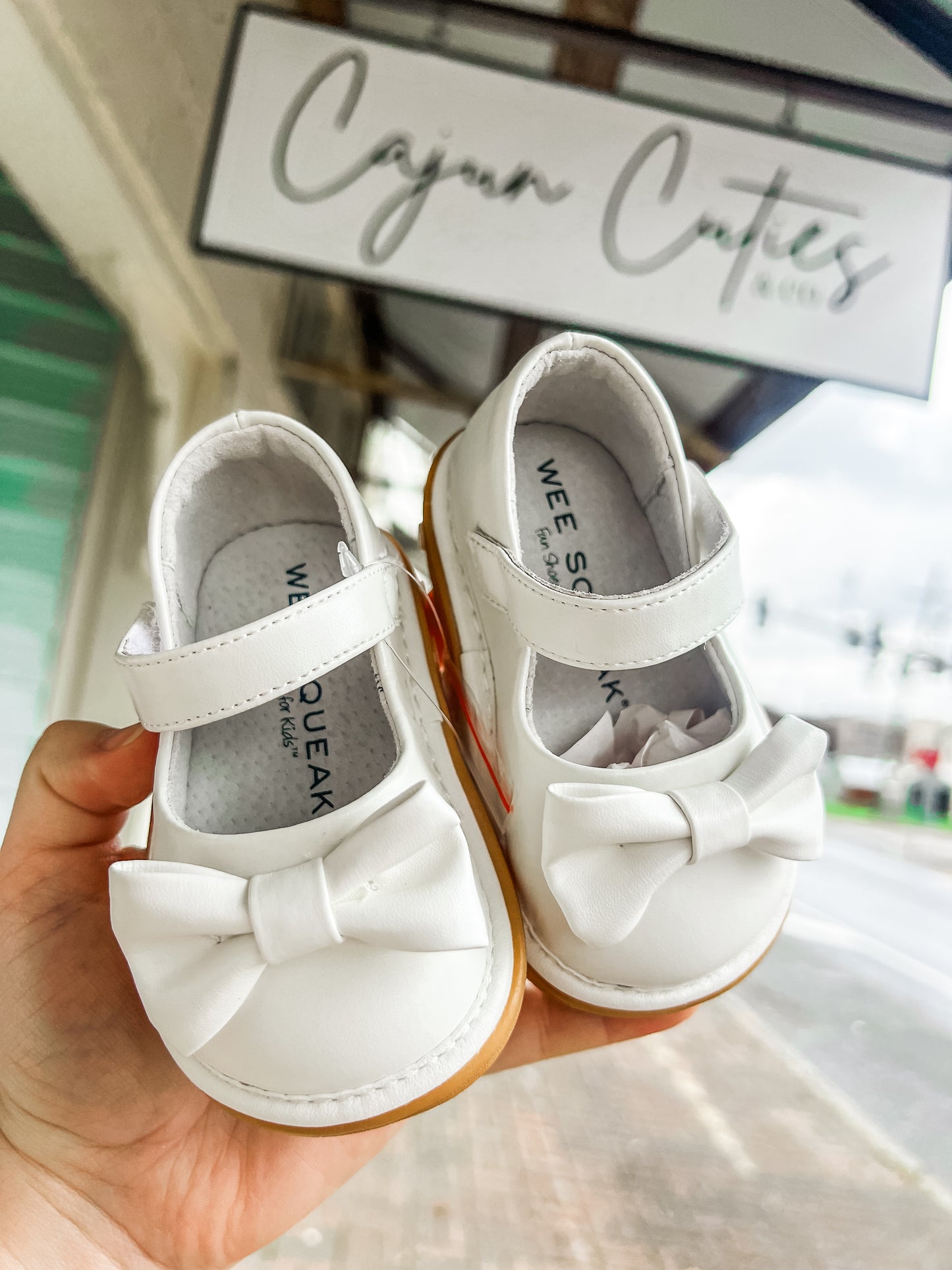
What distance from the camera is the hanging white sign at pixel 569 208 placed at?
2.96 feet

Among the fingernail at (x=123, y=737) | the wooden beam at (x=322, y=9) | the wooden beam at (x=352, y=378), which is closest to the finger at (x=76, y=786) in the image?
the fingernail at (x=123, y=737)

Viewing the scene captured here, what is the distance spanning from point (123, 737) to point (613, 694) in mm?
418

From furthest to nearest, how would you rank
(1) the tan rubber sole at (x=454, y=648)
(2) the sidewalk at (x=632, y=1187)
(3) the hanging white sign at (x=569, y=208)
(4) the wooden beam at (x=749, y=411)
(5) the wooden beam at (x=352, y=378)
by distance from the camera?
(5) the wooden beam at (x=352, y=378)
(4) the wooden beam at (x=749, y=411)
(3) the hanging white sign at (x=569, y=208)
(2) the sidewalk at (x=632, y=1187)
(1) the tan rubber sole at (x=454, y=648)

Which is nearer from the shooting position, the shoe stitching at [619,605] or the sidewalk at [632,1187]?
the shoe stitching at [619,605]

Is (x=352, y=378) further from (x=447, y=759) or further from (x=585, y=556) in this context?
(x=447, y=759)

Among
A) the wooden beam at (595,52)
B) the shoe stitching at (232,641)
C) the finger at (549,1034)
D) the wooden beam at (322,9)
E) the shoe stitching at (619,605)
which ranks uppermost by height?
the wooden beam at (322,9)

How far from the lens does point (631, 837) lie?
480 millimetres

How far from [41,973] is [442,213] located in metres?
0.88

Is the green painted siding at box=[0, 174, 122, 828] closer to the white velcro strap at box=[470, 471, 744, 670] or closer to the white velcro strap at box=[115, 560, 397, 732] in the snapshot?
the white velcro strap at box=[115, 560, 397, 732]

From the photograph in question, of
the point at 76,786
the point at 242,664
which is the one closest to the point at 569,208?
the point at 242,664

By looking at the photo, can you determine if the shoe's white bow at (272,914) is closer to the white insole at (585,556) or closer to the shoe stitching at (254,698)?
the shoe stitching at (254,698)

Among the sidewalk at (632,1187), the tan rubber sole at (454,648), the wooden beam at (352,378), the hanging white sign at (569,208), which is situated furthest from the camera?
the wooden beam at (352,378)

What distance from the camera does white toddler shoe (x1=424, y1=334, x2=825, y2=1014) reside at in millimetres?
496

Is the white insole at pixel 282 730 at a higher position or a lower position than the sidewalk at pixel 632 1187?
higher
